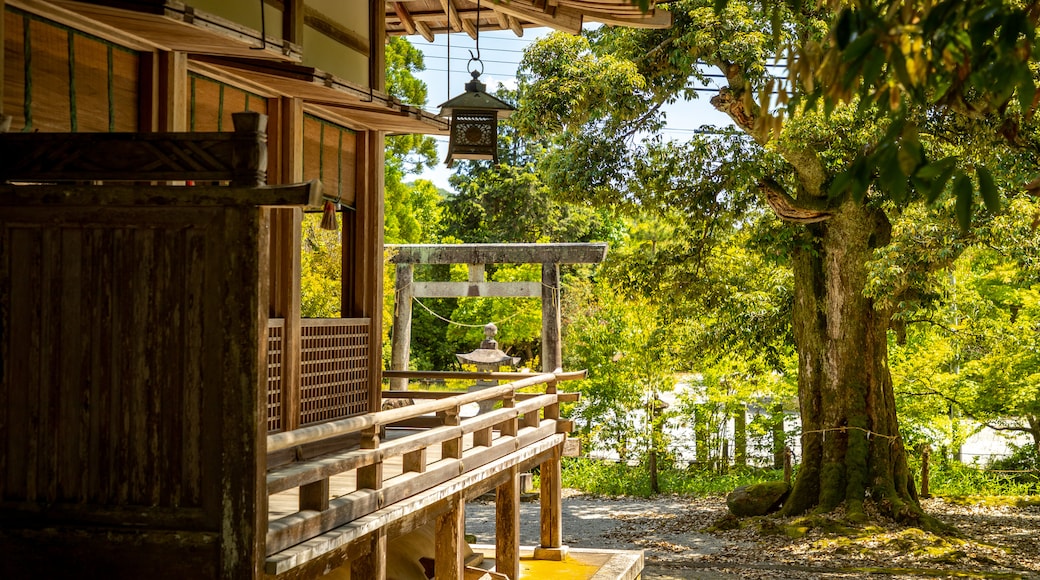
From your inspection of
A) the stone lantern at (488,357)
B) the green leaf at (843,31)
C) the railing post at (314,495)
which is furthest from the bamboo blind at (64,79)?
the stone lantern at (488,357)

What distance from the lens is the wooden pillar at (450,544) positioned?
295 inches

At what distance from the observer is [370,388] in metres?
8.95

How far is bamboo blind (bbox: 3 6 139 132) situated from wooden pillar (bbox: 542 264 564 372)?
11.4m

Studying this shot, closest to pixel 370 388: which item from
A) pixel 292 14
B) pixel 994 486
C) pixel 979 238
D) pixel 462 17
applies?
pixel 292 14

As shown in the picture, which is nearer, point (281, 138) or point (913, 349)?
point (281, 138)

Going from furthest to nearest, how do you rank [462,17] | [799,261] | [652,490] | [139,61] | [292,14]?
[652,490], [799,261], [462,17], [292,14], [139,61]

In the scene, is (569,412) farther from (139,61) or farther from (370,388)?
(139,61)

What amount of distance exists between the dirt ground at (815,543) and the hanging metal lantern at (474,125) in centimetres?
694

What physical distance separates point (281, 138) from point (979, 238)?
359 inches

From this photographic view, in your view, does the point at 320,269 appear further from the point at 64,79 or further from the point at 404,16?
the point at 64,79

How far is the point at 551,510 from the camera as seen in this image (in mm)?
10594

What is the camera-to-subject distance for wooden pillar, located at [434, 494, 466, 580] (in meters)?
7.50

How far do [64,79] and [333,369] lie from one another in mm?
3539

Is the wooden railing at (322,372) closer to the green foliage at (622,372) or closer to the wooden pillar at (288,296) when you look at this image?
the wooden pillar at (288,296)
